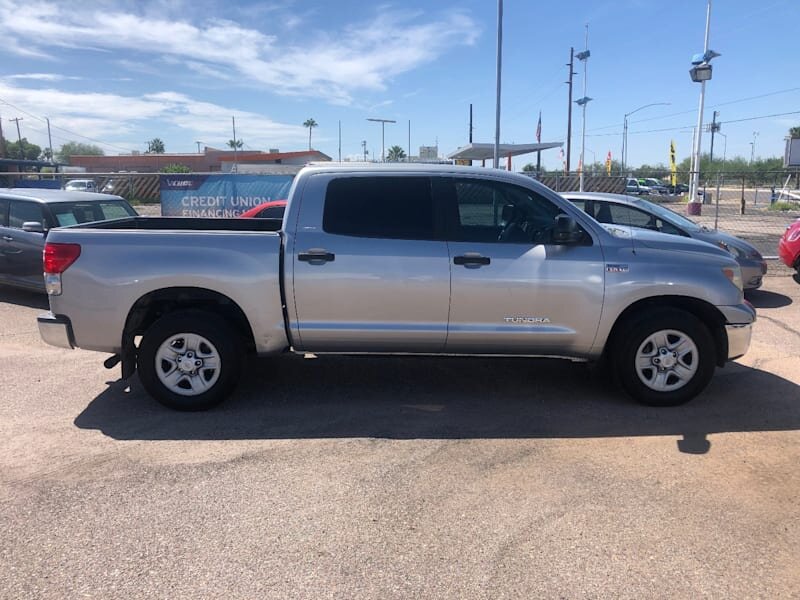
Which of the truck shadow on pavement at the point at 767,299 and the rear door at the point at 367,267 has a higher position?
the rear door at the point at 367,267

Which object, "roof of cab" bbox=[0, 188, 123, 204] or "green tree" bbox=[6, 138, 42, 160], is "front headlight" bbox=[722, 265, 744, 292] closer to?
"roof of cab" bbox=[0, 188, 123, 204]

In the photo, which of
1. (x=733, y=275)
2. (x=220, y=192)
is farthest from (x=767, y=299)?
(x=220, y=192)

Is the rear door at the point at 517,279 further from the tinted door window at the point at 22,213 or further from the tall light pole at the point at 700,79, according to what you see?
the tall light pole at the point at 700,79

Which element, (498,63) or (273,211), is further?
(498,63)

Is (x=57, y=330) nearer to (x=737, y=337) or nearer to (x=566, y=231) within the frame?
(x=566, y=231)

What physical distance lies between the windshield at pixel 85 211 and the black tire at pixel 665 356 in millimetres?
7515

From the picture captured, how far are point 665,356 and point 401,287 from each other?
7.21ft

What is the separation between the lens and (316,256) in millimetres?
4973

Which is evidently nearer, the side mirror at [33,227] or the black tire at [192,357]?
the black tire at [192,357]

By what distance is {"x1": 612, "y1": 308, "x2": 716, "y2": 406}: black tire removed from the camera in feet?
16.8

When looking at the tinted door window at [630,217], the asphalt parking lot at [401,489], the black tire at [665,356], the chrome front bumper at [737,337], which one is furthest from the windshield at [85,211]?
the chrome front bumper at [737,337]

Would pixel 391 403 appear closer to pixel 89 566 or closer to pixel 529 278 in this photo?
pixel 529 278

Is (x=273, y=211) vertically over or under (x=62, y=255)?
over

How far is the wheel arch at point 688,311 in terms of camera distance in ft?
17.1
